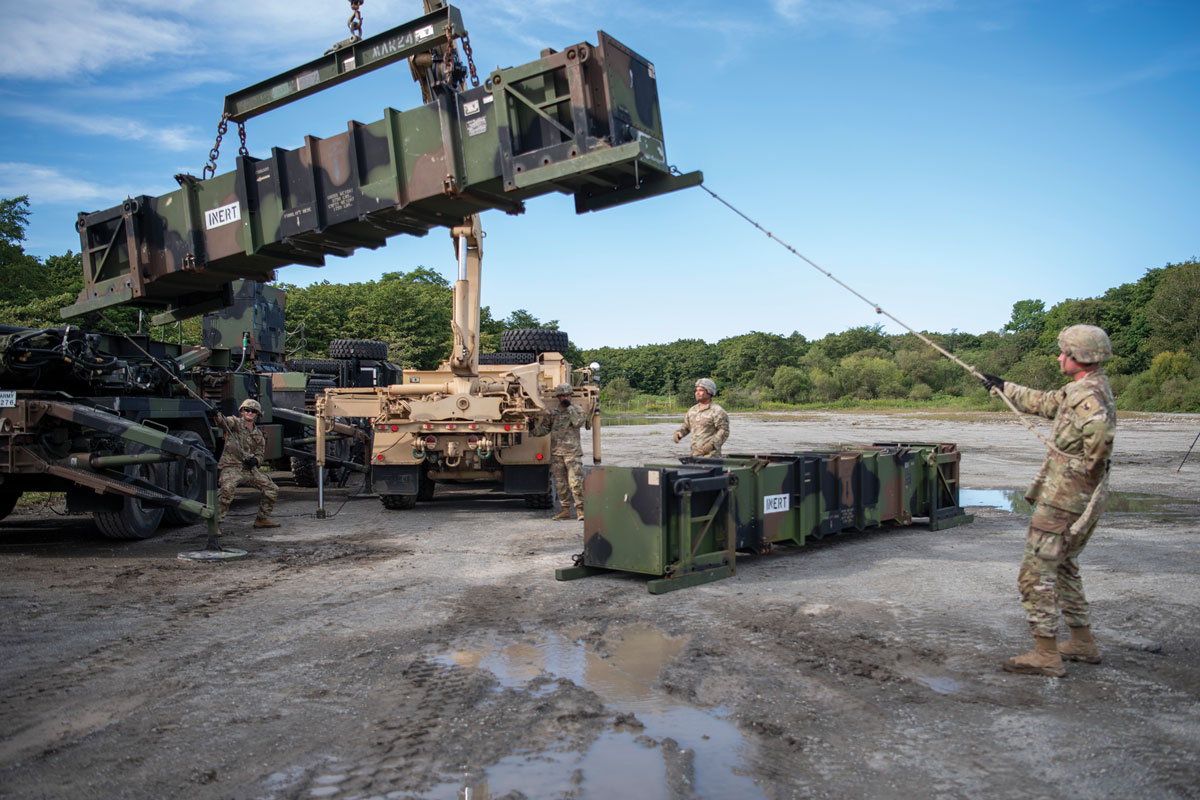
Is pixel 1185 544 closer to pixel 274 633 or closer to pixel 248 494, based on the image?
pixel 274 633

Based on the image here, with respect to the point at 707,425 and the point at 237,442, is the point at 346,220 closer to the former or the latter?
the point at 237,442

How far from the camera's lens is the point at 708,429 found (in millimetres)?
9859

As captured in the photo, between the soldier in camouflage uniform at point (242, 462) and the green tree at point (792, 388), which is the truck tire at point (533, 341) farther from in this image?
the green tree at point (792, 388)

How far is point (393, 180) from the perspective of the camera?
871 centimetres

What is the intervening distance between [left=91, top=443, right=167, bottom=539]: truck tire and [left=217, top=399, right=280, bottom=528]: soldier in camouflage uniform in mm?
753

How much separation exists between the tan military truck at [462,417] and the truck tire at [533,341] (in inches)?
147

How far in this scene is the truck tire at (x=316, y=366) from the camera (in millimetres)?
18922

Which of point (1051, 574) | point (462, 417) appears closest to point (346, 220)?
point (462, 417)

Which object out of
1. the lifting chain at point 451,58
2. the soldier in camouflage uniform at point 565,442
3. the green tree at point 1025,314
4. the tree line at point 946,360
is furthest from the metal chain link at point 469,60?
the green tree at point 1025,314

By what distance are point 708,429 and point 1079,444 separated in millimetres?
5055

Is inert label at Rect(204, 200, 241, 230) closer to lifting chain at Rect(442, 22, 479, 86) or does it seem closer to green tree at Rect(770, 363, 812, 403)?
lifting chain at Rect(442, 22, 479, 86)

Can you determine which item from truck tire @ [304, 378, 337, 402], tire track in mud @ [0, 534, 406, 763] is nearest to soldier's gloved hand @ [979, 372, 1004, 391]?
tire track in mud @ [0, 534, 406, 763]

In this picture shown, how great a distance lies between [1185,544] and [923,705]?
20.0ft

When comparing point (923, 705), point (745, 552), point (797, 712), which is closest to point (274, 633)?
point (797, 712)
